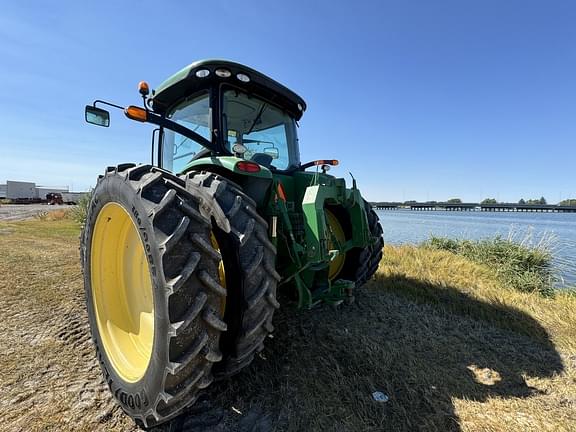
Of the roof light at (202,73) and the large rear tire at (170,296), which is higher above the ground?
the roof light at (202,73)

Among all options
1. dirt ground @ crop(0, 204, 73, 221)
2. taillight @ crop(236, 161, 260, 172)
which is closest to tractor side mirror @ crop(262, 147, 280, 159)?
taillight @ crop(236, 161, 260, 172)

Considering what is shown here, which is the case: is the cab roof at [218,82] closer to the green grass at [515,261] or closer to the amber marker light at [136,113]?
the amber marker light at [136,113]

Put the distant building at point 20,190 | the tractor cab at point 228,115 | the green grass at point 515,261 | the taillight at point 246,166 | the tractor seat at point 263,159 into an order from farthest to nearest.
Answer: the distant building at point 20,190, the green grass at point 515,261, the tractor seat at point 263,159, the tractor cab at point 228,115, the taillight at point 246,166

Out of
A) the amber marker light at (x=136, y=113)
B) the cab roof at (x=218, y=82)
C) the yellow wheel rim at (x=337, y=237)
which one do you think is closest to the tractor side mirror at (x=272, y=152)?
the cab roof at (x=218, y=82)

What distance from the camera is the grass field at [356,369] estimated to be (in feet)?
6.50

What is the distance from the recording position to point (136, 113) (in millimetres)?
2293

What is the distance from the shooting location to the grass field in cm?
198

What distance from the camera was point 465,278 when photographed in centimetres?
521

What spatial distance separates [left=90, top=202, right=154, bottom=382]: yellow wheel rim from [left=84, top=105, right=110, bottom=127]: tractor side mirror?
3.57ft

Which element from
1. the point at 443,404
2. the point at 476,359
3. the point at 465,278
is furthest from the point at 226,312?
the point at 465,278

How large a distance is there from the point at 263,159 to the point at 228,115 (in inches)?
20.7

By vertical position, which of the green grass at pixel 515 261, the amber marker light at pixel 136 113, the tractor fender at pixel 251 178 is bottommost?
the green grass at pixel 515 261

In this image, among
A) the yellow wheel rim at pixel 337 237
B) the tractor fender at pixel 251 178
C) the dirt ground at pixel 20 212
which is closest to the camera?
the tractor fender at pixel 251 178

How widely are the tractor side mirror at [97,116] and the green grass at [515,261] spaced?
620 centimetres
